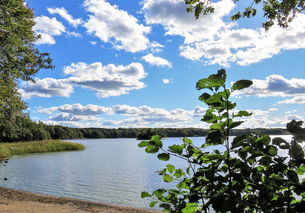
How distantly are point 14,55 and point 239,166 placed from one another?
13485 mm

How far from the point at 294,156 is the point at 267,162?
5.9 inches

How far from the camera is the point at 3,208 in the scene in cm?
1034

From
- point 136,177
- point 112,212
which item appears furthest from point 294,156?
point 136,177

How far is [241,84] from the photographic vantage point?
1.26 m

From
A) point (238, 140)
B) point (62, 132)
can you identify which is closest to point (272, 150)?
point (238, 140)

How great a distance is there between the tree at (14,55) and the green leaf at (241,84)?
10.5 meters

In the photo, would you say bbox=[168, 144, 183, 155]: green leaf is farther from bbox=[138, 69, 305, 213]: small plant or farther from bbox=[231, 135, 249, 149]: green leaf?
bbox=[231, 135, 249, 149]: green leaf

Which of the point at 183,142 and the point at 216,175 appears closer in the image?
the point at 216,175

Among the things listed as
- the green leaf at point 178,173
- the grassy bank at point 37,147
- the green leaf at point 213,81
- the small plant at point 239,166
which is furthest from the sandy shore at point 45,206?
the grassy bank at point 37,147

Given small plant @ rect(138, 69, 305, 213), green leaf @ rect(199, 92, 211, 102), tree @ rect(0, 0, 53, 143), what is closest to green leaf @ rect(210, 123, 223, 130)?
small plant @ rect(138, 69, 305, 213)

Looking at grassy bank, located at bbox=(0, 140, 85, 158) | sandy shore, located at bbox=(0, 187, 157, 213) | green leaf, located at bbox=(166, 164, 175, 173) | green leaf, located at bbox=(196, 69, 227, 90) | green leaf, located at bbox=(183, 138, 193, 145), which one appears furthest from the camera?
grassy bank, located at bbox=(0, 140, 85, 158)

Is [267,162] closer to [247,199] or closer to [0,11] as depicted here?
[247,199]

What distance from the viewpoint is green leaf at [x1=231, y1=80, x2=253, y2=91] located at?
4.10 ft

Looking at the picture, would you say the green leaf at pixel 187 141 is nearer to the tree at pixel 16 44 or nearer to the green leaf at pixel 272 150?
the green leaf at pixel 272 150
